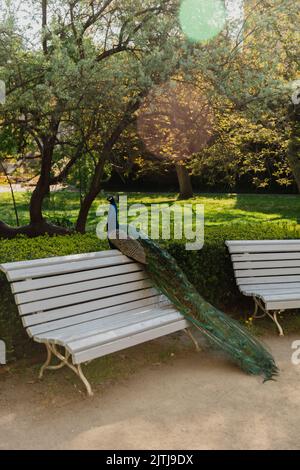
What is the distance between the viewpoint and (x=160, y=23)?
6531 mm

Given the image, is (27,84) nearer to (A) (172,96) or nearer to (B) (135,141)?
(A) (172,96)

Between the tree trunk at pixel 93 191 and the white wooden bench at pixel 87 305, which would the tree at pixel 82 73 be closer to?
the tree trunk at pixel 93 191

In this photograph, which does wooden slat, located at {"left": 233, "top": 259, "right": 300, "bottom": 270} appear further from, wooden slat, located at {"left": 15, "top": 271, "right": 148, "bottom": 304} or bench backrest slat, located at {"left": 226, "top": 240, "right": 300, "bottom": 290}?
wooden slat, located at {"left": 15, "top": 271, "right": 148, "bottom": 304}

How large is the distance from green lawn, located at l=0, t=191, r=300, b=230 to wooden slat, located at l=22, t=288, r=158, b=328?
6.10m

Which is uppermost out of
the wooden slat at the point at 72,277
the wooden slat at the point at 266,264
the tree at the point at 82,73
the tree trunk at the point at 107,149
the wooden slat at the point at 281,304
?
the tree at the point at 82,73

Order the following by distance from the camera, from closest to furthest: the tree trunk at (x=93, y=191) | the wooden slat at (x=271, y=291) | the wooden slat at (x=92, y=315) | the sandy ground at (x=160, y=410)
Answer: the sandy ground at (x=160, y=410)
the wooden slat at (x=92, y=315)
the wooden slat at (x=271, y=291)
the tree trunk at (x=93, y=191)

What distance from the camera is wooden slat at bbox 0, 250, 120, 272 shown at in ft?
14.0

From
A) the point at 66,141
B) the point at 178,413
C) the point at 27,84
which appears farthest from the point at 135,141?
the point at 178,413

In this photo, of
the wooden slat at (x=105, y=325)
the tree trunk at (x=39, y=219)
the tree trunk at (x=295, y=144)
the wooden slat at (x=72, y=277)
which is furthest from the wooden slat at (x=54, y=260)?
the tree trunk at (x=295, y=144)

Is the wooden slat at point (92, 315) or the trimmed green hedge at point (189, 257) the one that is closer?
the wooden slat at point (92, 315)

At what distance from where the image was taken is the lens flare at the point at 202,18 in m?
6.61

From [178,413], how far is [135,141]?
625 centimetres

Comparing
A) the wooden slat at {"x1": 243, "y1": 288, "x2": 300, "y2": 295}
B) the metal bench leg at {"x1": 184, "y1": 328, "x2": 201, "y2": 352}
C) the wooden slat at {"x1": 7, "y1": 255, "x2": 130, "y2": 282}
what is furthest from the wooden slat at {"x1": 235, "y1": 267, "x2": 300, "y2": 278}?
the wooden slat at {"x1": 7, "y1": 255, "x2": 130, "y2": 282}

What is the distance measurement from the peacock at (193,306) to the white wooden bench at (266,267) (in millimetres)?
873
